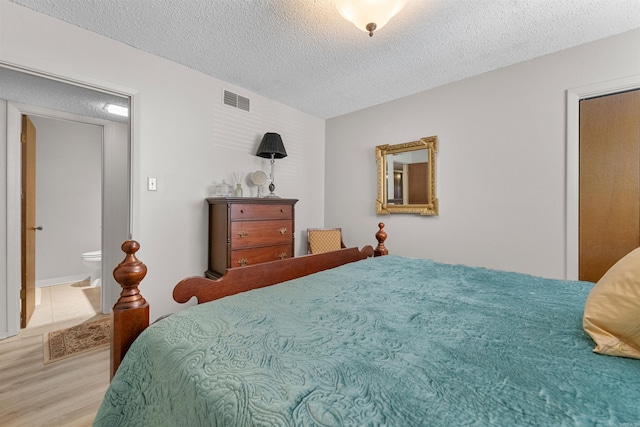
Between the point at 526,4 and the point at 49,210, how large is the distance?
5825 millimetres

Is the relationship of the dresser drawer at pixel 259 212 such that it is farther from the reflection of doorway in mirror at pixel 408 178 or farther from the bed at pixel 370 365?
the bed at pixel 370 365

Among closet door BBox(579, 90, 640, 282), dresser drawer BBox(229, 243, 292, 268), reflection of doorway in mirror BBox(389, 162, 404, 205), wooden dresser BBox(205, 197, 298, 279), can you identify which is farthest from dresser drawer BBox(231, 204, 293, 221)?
closet door BBox(579, 90, 640, 282)

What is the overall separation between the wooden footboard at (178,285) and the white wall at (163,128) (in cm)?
152

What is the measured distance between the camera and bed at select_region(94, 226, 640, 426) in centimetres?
51

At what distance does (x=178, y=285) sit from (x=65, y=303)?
3.34 metres

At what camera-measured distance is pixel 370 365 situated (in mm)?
650

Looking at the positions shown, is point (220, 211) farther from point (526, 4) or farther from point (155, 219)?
point (526, 4)

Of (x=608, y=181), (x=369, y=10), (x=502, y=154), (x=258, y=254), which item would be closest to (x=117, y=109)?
(x=258, y=254)

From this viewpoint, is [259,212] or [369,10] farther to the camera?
[259,212]

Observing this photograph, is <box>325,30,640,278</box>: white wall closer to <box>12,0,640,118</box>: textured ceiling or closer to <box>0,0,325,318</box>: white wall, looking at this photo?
<box>12,0,640,118</box>: textured ceiling

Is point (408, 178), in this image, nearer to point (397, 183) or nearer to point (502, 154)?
point (397, 183)

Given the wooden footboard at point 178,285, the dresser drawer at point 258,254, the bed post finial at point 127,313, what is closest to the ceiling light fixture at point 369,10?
the wooden footboard at point 178,285

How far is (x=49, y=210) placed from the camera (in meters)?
3.95

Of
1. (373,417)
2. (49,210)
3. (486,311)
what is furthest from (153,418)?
(49,210)
